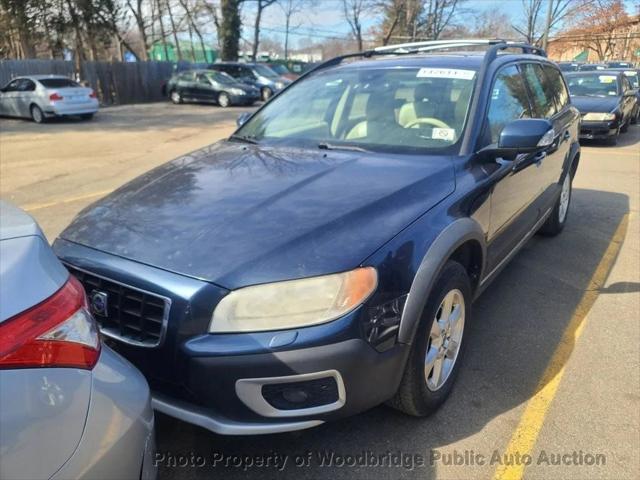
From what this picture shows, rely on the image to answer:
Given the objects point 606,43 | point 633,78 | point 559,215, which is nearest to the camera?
point 559,215

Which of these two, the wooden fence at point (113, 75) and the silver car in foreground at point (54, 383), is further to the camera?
the wooden fence at point (113, 75)

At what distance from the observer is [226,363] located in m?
2.01

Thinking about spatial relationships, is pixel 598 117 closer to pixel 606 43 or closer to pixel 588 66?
pixel 588 66

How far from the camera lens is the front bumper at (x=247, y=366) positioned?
2006 millimetres

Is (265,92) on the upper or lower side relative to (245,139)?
lower

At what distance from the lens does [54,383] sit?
1.34 metres

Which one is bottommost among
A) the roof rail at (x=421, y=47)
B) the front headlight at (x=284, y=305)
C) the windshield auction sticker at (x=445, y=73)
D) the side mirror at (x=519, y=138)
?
the front headlight at (x=284, y=305)

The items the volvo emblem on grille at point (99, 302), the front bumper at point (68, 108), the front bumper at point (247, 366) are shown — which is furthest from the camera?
the front bumper at point (68, 108)

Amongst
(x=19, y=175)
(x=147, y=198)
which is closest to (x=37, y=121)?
(x=19, y=175)

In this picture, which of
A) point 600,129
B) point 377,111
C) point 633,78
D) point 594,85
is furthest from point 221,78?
point 377,111

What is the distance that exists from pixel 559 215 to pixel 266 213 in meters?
4.03

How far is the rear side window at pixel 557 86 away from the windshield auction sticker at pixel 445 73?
5.98ft

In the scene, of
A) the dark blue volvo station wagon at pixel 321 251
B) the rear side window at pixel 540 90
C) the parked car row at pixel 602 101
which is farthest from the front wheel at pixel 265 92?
the dark blue volvo station wagon at pixel 321 251

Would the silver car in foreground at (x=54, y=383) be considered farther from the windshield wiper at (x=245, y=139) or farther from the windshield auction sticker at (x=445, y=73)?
the windshield auction sticker at (x=445, y=73)
